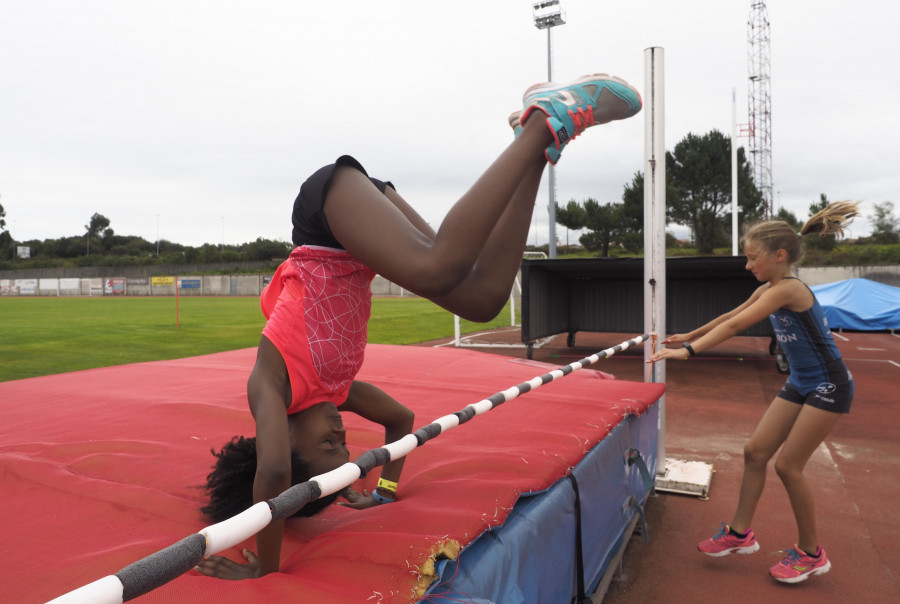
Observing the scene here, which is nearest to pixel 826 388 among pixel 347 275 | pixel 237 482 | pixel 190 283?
pixel 347 275

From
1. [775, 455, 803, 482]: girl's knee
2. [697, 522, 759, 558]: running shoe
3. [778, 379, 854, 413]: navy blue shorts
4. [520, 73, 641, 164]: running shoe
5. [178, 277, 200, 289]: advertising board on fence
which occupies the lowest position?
[697, 522, 759, 558]: running shoe

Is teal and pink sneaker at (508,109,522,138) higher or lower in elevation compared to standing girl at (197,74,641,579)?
higher

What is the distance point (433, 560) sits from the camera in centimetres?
125

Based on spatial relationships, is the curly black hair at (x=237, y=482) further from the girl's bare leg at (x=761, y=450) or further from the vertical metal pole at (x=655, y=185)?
the vertical metal pole at (x=655, y=185)

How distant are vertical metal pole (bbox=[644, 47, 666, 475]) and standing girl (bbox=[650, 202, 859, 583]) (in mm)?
801

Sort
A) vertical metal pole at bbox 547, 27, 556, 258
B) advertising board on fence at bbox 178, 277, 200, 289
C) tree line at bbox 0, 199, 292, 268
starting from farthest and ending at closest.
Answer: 1. tree line at bbox 0, 199, 292, 268
2. advertising board on fence at bbox 178, 277, 200, 289
3. vertical metal pole at bbox 547, 27, 556, 258

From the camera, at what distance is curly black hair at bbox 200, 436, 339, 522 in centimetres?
170

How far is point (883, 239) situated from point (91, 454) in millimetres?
41369

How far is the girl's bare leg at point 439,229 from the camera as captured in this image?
1457mm

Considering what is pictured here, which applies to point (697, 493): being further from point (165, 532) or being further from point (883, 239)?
point (883, 239)

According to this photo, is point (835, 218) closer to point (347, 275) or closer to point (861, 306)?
point (347, 275)

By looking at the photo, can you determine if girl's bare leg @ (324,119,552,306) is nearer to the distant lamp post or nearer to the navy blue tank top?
the navy blue tank top

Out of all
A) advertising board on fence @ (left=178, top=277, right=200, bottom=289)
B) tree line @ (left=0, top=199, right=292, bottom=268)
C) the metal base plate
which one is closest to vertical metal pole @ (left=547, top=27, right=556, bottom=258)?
the metal base plate

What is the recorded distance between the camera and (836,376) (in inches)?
99.5
